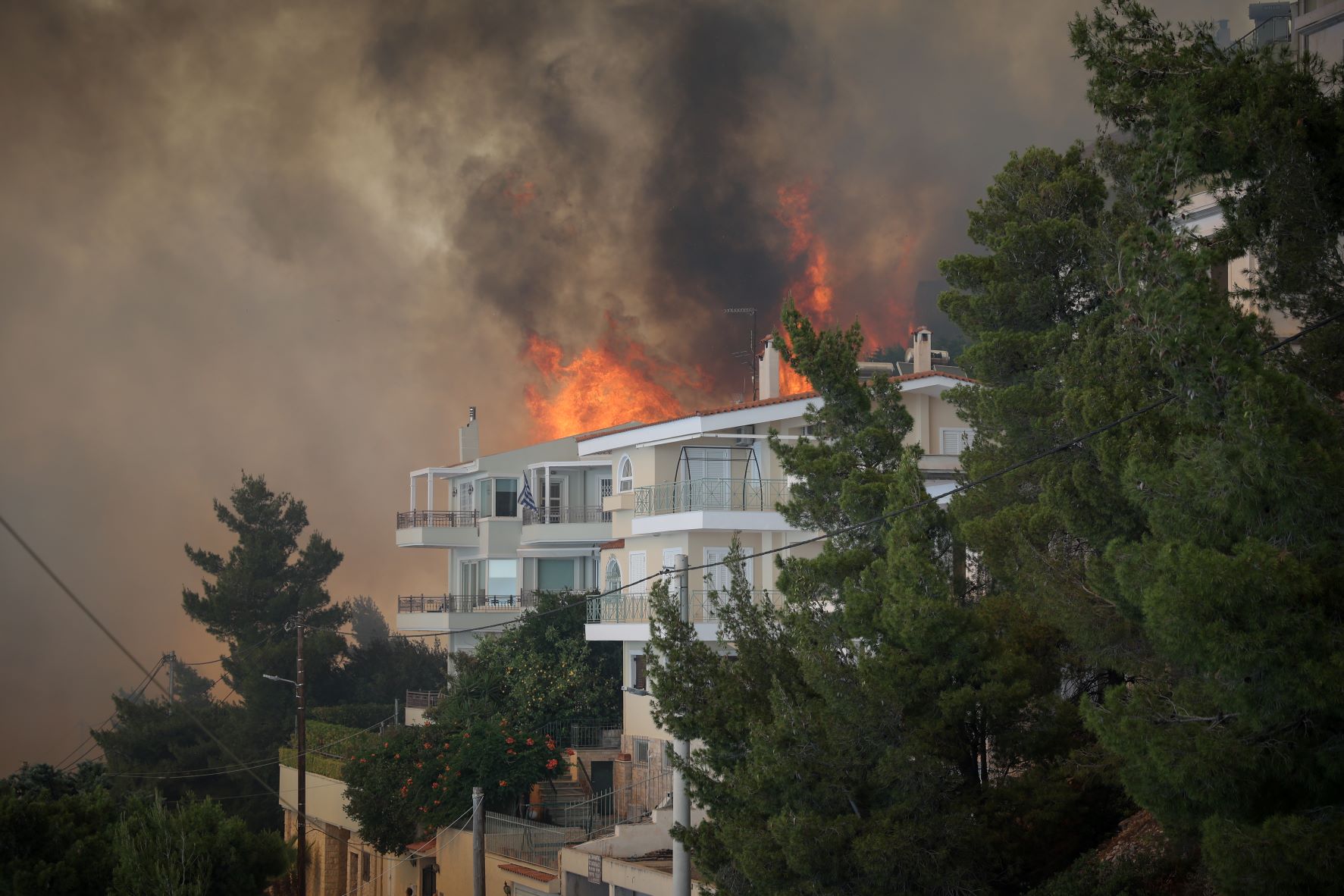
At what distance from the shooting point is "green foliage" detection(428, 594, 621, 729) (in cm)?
3591

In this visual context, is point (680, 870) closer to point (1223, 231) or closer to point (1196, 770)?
point (1196, 770)

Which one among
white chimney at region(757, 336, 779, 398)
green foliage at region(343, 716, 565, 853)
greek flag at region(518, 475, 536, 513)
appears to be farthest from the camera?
greek flag at region(518, 475, 536, 513)

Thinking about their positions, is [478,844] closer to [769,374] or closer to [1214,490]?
[769,374]

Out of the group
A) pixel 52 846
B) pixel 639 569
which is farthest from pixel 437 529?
pixel 52 846

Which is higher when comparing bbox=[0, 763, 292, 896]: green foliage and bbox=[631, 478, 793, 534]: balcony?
bbox=[631, 478, 793, 534]: balcony

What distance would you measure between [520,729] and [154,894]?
16261 mm

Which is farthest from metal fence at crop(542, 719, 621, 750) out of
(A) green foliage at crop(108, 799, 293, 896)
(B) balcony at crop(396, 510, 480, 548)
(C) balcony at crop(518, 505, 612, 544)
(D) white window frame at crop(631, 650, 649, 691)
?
(B) balcony at crop(396, 510, 480, 548)

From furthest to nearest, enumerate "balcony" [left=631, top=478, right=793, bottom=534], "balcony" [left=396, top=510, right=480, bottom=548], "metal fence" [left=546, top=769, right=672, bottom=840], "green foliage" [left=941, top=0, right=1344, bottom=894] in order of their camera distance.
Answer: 1. "balcony" [left=396, top=510, right=480, bottom=548]
2. "balcony" [left=631, top=478, right=793, bottom=534]
3. "metal fence" [left=546, top=769, right=672, bottom=840]
4. "green foliage" [left=941, top=0, right=1344, bottom=894]

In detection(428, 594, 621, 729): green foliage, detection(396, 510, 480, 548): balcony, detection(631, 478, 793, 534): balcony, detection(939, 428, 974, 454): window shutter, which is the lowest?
detection(428, 594, 621, 729): green foliage

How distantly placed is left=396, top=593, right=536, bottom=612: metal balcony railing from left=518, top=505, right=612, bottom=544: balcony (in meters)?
2.20

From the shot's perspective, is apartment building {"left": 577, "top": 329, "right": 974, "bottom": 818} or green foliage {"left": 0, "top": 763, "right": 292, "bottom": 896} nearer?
green foliage {"left": 0, "top": 763, "right": 292, "bottom": 896}

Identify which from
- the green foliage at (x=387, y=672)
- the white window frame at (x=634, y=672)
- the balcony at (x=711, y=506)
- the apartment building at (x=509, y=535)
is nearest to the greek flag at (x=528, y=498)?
the apartment building at (x=509, y=535)

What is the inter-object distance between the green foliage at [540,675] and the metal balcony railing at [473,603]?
309 inches

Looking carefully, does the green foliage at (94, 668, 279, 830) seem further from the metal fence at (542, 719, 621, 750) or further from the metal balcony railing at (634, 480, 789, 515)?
the metal balcony railing at (634, 480, 789, 515)
